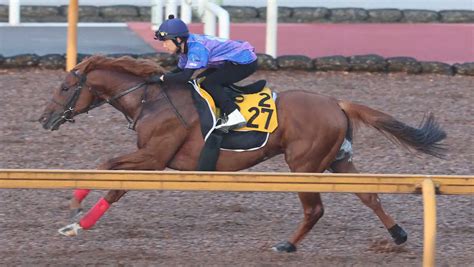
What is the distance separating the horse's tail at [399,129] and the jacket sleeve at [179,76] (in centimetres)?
103

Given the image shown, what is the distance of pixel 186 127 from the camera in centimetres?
798

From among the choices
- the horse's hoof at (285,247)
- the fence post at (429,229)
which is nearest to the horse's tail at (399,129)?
the horse's hoof at (285,247)

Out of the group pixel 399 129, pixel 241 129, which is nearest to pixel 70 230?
pixel 241 129

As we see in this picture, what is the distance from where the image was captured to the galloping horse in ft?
26.0

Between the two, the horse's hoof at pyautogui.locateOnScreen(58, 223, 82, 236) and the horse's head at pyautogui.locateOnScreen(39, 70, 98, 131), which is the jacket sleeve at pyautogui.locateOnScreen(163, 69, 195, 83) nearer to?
the horse's head at pyautogui.locateOnScreen(39, 70, 98, 131)

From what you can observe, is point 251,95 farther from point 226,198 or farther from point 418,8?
point 418,8

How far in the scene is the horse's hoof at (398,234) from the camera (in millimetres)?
7973

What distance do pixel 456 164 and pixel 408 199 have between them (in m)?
1.13

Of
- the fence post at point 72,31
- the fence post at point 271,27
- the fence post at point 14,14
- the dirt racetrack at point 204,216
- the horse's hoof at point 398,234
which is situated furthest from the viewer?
the fence post at point 14,14

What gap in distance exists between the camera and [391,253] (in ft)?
26.0

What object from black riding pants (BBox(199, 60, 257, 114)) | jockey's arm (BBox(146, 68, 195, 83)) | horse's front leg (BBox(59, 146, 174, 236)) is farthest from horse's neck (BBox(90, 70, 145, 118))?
black riding pants (BBox(199, 60, 257, 114))

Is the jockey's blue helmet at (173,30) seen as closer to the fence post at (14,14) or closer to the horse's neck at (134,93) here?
the horse's neck at (134,93)

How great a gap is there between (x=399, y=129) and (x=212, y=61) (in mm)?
1347

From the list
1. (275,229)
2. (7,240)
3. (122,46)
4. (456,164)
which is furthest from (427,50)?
(7,240)
